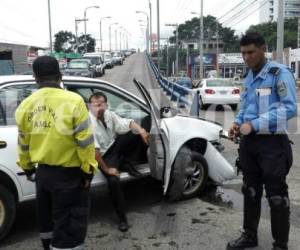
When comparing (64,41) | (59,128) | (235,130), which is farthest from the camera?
(64,41)

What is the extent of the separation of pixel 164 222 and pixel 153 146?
835mm

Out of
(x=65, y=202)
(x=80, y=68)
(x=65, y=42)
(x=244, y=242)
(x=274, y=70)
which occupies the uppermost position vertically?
(x=65, y=42)

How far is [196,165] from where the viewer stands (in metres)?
6.07

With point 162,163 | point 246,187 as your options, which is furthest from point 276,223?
point 162,163

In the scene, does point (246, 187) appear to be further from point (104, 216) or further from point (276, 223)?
point (104, 216)

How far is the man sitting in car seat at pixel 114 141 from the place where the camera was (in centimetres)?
515

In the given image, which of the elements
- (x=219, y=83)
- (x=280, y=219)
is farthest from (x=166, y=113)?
(x=219, y=83)

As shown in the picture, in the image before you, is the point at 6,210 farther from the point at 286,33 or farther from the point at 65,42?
the point at 65,42

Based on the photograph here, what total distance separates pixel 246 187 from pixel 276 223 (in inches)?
16.2

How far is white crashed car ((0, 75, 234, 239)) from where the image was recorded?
4.64 m

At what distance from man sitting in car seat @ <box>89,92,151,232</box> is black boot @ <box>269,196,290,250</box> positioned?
162 centimetres

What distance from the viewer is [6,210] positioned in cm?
461

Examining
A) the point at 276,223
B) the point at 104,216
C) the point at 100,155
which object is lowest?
the point at 104,216

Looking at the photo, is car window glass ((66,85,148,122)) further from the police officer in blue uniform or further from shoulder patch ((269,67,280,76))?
shoulder patch ((269,67,280,76))
